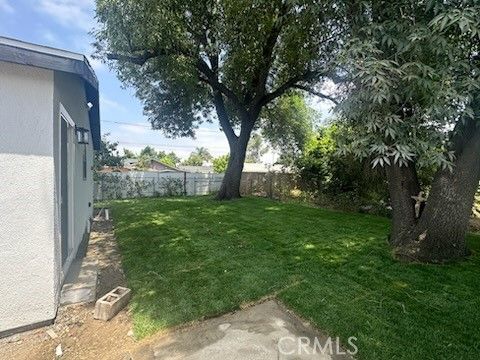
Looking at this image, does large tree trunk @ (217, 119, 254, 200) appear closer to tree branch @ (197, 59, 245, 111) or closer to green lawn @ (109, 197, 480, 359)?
tree branch @ (197, 59, 245, 111)

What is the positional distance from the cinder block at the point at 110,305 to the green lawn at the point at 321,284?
6.8 inches

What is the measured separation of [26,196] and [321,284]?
11.5 ft

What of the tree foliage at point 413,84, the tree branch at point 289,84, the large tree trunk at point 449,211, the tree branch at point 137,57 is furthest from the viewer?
the tree branch at point 289,84

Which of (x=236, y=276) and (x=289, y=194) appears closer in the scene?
(x=236, y=276)

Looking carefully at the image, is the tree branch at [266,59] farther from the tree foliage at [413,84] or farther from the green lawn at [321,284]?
the green lawn at [321,284]

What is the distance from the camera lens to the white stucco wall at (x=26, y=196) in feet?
9.80

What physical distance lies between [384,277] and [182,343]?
9.31 feet

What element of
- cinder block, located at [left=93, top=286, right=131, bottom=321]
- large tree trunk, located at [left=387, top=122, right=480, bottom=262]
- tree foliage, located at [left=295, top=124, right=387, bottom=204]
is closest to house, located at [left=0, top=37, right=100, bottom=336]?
cinder block, located at [left=93, top=286, right=131, bottom=321]

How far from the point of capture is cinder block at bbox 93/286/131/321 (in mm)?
3395

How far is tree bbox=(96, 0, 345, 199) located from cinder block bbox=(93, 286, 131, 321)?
447 cm

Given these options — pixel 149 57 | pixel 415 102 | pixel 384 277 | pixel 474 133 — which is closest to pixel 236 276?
pixel 384 277

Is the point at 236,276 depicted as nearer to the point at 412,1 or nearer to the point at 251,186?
the point at 412,1

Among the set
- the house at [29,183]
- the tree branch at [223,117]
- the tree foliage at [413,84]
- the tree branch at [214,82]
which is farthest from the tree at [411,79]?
the tree branch at [223,117]

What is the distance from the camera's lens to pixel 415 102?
10.00 feet
